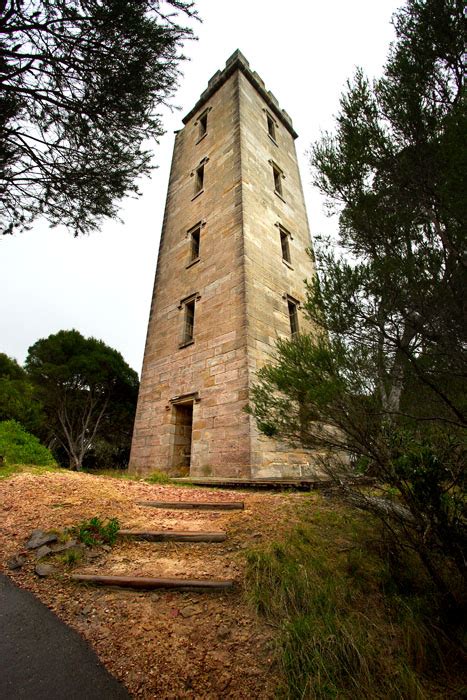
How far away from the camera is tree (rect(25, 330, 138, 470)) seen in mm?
17156

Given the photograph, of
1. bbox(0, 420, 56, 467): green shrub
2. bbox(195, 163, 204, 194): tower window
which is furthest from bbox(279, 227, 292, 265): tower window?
bbox(0, 420, 56, 467): green shrub

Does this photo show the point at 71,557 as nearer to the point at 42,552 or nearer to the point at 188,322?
the point at 42,552

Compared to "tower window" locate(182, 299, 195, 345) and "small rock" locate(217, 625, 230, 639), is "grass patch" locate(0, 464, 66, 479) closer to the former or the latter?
"tower window" locate(182, 299, 195, 345)

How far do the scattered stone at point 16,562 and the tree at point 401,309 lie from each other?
3045 millimetres

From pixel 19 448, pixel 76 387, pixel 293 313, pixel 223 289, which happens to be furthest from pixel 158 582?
pixel 76 387

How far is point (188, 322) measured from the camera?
34.8 ft

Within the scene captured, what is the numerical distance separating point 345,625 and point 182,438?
7574 mm

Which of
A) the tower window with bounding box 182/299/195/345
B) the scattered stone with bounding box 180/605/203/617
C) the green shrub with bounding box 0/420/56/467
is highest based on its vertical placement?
the tower window with bounding box 182/299/195/345

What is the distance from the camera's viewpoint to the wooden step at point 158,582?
2725 mm

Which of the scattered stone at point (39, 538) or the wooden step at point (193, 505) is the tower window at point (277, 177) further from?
the scattered stone at point (39, 538)

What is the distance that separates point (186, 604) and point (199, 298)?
8637 mm

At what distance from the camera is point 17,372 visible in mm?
17875

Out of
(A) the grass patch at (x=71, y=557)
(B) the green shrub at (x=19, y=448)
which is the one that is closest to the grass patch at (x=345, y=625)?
(A) the grass patch at (x=71, y=557)

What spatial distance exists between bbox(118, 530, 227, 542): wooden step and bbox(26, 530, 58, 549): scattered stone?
0.73 metres
